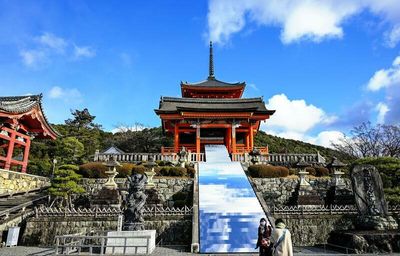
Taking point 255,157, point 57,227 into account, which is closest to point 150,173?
point 57,227

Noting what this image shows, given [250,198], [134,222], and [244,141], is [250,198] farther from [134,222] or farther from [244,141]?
[244,141]

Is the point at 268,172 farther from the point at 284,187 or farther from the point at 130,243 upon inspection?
the point at 130,243

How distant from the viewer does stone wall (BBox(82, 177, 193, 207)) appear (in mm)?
Result: 19062

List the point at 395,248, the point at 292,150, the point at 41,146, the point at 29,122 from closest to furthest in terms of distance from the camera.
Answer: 1. the point at 395,248
2. the point at 29,122
3. the point at 41,146
4. the point at 292,150

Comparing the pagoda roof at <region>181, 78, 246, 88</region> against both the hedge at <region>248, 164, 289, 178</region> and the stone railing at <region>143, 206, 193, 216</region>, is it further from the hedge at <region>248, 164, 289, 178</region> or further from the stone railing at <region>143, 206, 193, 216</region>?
the stone railing at <region>143, 206, 193, 216</region>

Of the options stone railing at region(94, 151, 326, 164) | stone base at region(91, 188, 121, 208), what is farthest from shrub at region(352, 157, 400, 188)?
stone base at region(91, 188, 121, 208)

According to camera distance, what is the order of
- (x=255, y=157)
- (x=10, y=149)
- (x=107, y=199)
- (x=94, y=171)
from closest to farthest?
1. (x=107, y=199)
2. (x=94, y=171)
3. (x=10, y=149)
4. (x=255, y=157)

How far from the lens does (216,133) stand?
3519 centimetres

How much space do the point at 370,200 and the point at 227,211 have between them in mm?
7039

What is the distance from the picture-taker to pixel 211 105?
32.4m

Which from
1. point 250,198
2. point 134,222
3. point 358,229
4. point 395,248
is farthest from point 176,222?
point 395,248

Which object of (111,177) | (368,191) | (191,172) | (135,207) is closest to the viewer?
(135,207)

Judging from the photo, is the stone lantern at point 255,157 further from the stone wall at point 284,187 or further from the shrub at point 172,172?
the shrub at point 172,172

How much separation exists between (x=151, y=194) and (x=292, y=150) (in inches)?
1795
